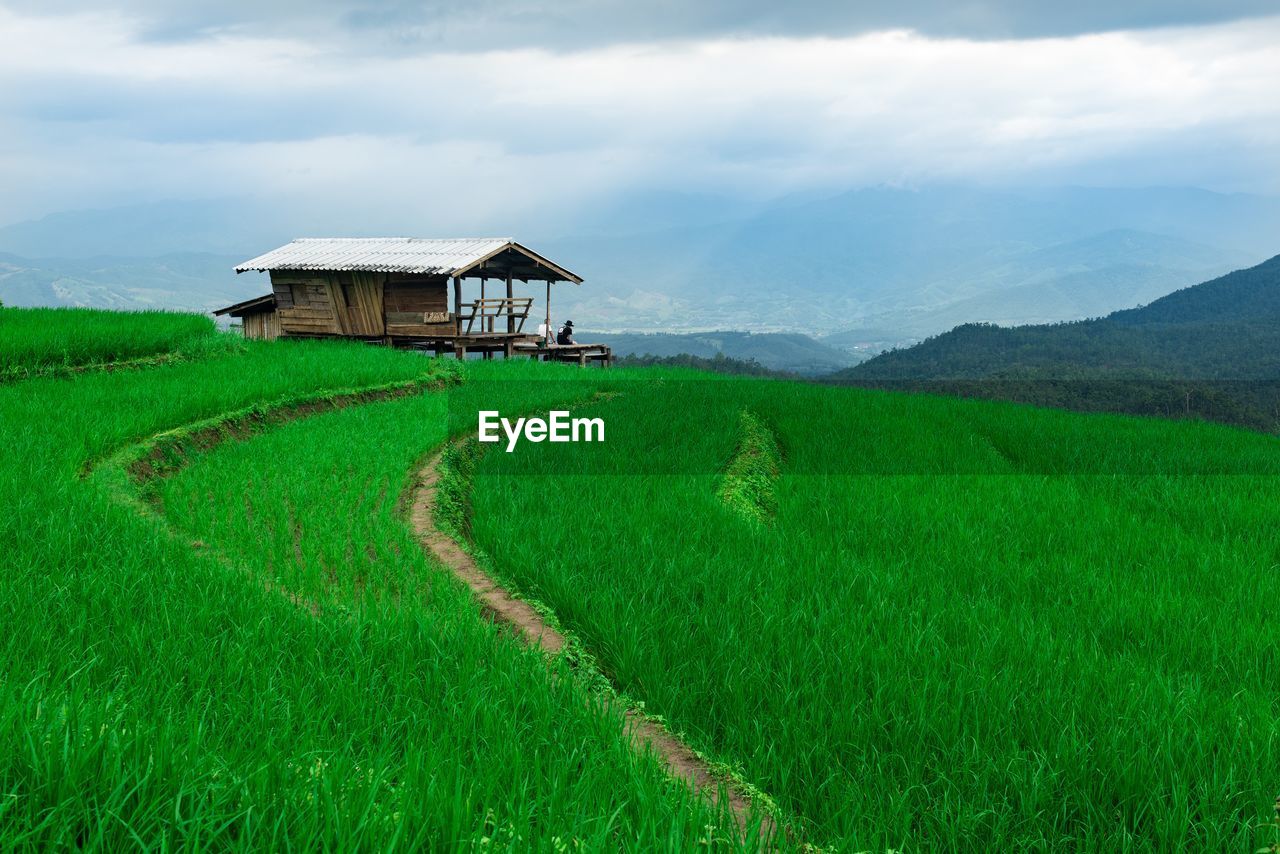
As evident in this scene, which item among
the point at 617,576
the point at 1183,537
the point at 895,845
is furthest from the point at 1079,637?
the point at 1183,537

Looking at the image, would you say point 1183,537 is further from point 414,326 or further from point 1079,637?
point 414,326

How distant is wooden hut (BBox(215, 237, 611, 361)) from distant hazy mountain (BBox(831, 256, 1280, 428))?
3801cm

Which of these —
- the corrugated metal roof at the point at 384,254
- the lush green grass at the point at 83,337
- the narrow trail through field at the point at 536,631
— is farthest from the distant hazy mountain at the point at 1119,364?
the narrow trail through field at the point at 536,631

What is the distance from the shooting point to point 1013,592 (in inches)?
258

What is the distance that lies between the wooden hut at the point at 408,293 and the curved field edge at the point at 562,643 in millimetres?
17274

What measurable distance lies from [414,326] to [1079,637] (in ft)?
81.7

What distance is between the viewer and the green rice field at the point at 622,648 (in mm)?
2834

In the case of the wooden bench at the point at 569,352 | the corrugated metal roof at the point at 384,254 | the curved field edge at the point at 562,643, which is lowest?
the curved field edge at the point at 562,643

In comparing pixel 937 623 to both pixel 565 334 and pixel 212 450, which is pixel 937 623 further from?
pixel 565 334

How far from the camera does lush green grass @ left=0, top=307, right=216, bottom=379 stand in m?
14.2

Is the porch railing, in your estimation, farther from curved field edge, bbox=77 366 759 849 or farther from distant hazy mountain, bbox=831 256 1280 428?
distant hazy mountain, bbox=831 256 1280 428

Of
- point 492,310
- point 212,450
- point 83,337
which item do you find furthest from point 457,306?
point 212,450

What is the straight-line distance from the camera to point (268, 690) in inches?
154

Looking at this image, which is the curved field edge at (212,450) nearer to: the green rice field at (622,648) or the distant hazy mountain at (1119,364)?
the green rice field at (622,648)
